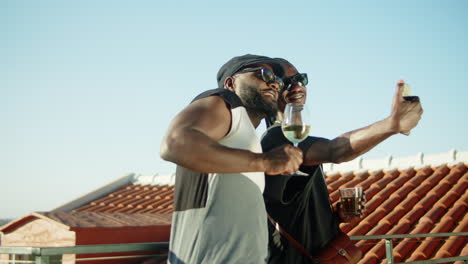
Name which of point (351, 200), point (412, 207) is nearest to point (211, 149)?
point (351, 200)

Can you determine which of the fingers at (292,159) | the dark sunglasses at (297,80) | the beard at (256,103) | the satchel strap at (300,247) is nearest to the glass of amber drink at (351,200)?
the satchel strap at (300,247)

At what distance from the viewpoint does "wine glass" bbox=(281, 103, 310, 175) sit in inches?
87.0

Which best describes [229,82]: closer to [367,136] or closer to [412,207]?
[367,136]

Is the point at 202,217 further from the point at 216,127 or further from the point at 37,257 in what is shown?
the point at 37,257

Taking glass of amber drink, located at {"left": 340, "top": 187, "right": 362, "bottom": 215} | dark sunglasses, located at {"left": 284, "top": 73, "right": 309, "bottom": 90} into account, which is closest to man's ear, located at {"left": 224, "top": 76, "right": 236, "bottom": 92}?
dark sunglasses, located at {"left": 284, "top": 73, "right": 309, "bottom": 90}

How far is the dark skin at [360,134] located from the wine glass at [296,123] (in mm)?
391

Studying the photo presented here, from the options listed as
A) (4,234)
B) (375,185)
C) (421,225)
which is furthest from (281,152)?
(4,234)

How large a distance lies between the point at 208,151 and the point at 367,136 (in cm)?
126

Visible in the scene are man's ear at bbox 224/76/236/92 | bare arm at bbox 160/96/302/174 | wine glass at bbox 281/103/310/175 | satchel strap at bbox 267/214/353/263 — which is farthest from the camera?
satchel strap at bbox 267/214/353/263

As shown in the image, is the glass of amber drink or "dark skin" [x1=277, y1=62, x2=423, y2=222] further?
the glass of amber drink

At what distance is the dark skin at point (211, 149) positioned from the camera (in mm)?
1487

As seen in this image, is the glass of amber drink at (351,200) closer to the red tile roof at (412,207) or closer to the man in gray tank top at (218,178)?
A: the man in gray tank top at (218,178)

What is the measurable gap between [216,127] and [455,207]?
297 inches

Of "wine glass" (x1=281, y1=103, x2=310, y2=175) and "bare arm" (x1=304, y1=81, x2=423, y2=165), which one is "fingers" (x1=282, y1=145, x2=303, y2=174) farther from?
"bare arm" (x1=304, y1=81, x2=423, y2=165)
